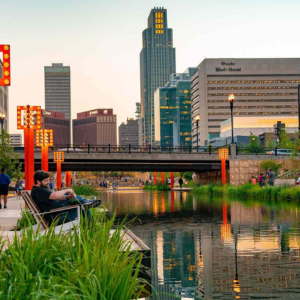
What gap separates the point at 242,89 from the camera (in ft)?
644

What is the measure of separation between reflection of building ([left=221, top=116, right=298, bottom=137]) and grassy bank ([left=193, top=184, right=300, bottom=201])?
9246 cm

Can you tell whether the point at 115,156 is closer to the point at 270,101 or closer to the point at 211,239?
the point at 211,239

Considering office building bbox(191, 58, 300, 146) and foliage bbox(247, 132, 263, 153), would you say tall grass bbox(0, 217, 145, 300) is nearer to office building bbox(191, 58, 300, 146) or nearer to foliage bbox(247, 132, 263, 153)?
foliage bbox(247, 132, 263, 153)

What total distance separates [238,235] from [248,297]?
271 inches

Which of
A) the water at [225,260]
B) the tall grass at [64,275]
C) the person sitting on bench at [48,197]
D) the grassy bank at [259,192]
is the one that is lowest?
the grassy bank at [259,192]

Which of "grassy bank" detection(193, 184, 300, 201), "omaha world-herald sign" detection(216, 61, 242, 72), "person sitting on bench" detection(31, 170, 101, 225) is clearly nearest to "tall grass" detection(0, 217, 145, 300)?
"person sitting on bench" detection(31, 170, 101, 225)

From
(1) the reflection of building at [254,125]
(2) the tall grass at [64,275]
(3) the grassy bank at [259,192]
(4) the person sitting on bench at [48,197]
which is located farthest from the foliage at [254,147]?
(1) the reflection of building at [254,125]

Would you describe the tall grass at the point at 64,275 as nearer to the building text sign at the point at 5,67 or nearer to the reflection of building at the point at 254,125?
the building text sign at the point at 5,67

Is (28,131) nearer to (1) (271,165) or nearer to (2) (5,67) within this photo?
(2) (5,67)

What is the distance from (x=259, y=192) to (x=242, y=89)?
163674 millimetres

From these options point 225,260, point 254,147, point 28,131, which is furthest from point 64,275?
point 254,147

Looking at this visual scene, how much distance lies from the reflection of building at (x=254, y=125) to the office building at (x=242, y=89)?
42037 mm

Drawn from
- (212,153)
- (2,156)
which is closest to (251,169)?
(212,153)

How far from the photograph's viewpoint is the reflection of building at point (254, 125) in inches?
5438
